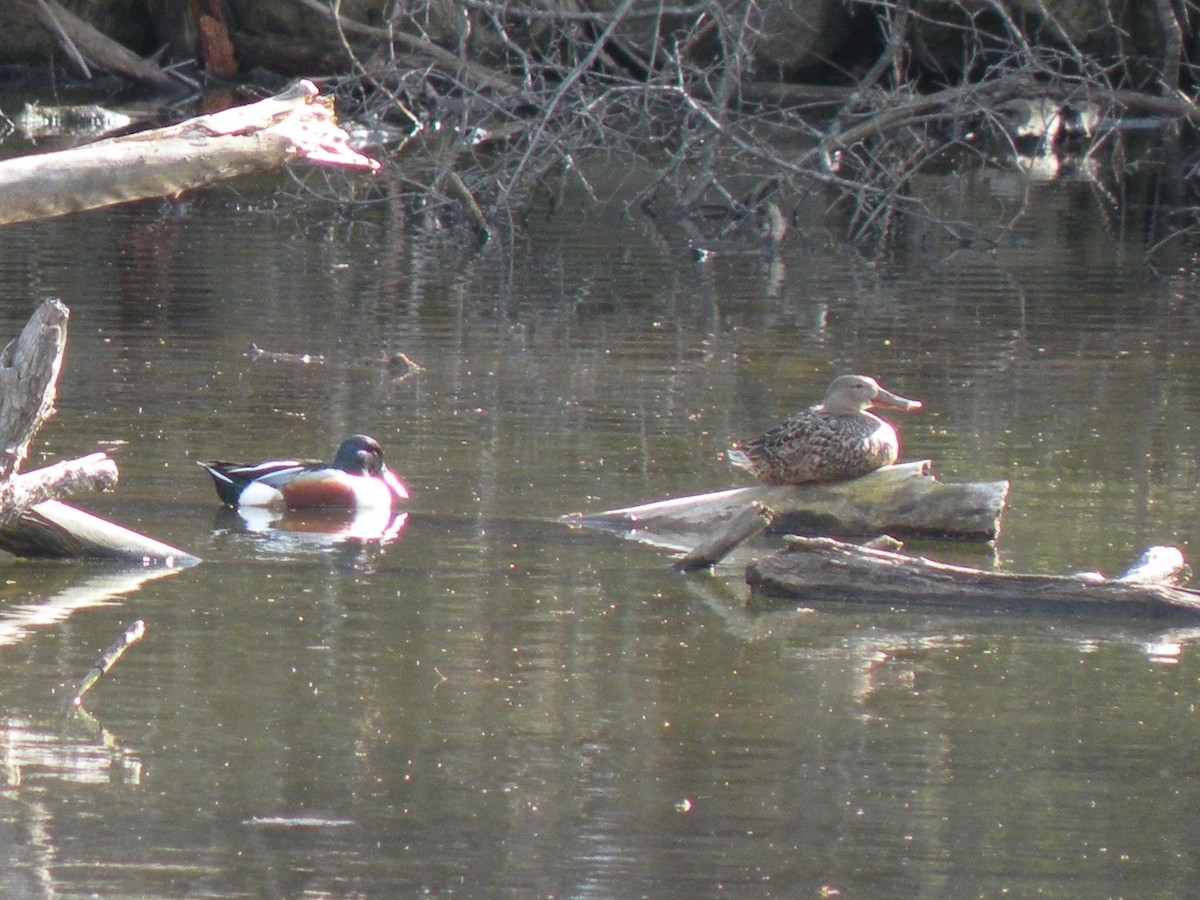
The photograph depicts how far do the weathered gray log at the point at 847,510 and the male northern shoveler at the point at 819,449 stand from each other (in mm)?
64

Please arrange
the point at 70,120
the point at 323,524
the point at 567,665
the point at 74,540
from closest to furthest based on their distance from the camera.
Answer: the point at 567,665, the point at 74,540, the point at 323,524, the point at 70,120

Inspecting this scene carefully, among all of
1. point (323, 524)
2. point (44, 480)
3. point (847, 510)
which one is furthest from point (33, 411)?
point (847, 510)

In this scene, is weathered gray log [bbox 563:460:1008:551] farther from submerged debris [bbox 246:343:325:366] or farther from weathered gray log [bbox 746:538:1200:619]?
submerged debris [bbox 246:343:325:366]

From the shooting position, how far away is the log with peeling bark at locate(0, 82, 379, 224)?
598 centimetres

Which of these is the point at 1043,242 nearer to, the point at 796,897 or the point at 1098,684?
the point at 1098,684

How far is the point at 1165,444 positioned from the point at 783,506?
281 cm

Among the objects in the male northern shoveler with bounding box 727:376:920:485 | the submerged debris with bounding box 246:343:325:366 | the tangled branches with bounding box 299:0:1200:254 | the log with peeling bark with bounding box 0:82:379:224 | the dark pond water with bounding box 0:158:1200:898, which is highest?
the tangled branches with bounding box 299:0:1200:254

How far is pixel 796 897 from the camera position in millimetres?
4773

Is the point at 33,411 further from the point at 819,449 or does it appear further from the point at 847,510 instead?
the point at 847,510

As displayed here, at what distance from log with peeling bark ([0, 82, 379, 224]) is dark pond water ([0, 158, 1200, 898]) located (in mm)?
1329

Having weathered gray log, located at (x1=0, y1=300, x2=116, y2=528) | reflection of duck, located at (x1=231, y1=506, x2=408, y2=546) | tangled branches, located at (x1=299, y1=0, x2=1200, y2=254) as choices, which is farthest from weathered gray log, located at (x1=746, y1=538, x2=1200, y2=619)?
tangled branches, located at (x1=299, y1=0, x2=1200, y2=254)

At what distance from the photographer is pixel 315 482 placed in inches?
360

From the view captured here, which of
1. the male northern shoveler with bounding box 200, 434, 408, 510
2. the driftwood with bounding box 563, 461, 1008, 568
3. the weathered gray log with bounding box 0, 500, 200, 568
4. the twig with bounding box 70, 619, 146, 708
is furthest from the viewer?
the male northern shoveler with bounding box 200, 434, 408, 510

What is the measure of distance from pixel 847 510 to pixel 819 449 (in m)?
0.26
